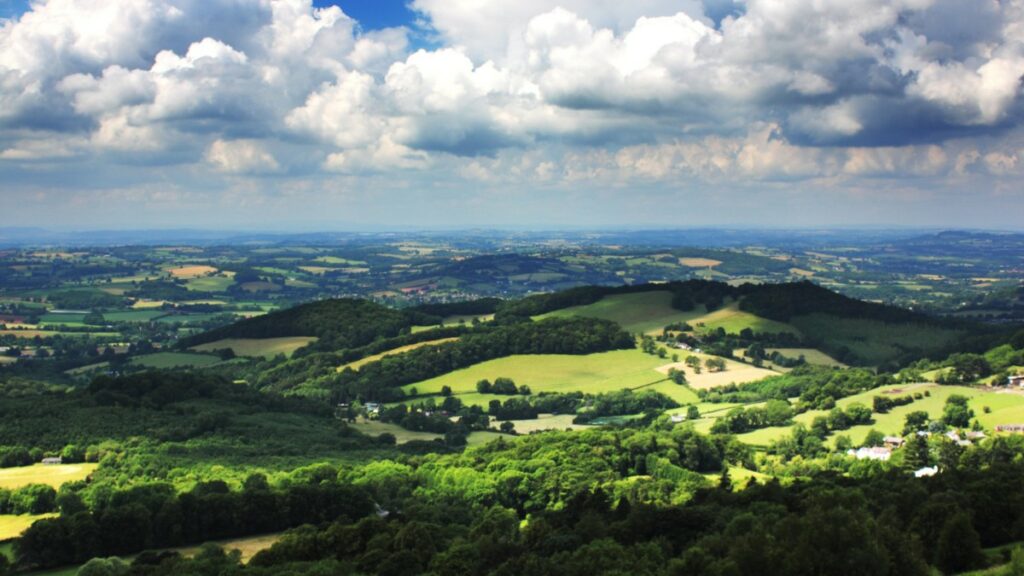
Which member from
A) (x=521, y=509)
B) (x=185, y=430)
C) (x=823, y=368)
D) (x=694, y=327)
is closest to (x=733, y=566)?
(x=521, y=509)

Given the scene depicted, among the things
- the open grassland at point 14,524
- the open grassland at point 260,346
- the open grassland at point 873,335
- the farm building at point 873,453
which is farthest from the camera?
the open grassland at point 260,346

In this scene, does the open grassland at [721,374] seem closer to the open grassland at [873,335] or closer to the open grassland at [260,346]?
the open grassland at [873,335]

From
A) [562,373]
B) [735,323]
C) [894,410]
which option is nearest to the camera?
[894,410]

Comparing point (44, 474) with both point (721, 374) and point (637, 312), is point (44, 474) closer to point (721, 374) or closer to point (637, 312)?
point (721, 374)

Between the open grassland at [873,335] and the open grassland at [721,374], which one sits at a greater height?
the open grassland at [873,335]

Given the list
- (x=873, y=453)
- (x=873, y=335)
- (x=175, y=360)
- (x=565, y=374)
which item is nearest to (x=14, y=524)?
A: (x=873, y=453)

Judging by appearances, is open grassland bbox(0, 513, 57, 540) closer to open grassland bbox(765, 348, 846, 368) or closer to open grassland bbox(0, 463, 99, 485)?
open grassland bbox(0, 463, 99, 485)

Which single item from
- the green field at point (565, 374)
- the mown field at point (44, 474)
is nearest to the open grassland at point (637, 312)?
the green field at point (565, 374)

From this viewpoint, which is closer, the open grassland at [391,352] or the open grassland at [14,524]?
the open grassland at [14,524]
